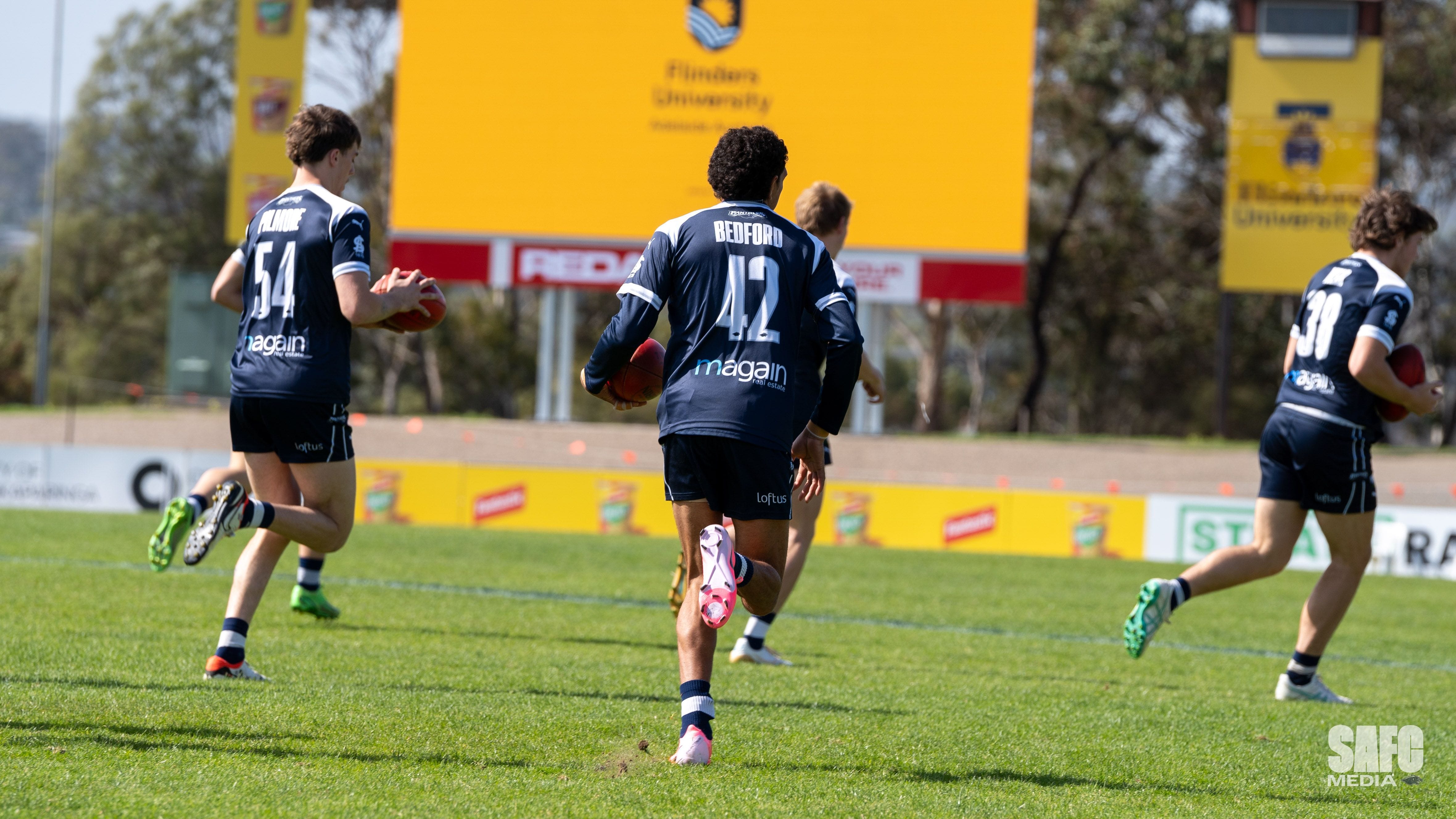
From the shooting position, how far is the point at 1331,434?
6137 mm

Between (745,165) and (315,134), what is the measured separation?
1865mm

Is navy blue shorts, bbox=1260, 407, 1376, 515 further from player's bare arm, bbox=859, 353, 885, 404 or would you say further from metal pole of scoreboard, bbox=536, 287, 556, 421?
metal pole of scoreboard, bbox=536, 287, 556, 421

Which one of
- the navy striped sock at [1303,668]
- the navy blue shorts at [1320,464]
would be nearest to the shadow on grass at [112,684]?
the navy blue shorts at [1320,464]

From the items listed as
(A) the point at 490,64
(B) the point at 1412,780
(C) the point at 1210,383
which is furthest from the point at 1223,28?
(B) the point at 1412,780

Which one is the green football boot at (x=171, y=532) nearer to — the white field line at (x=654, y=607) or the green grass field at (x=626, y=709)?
the green grass field at (x=626, y=709)

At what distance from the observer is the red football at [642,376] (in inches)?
185

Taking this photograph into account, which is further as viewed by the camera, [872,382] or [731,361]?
[872,382]

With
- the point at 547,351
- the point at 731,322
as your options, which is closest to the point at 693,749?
the point at 731,322

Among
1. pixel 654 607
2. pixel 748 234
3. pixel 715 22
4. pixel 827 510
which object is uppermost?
pixel 715 22

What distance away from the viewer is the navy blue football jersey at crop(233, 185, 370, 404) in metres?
5.34

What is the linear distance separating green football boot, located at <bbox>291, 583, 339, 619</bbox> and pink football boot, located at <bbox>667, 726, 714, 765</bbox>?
12.0 ft

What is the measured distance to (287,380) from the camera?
5.34 meters

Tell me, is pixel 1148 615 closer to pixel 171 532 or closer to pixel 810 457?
pixel 810 457

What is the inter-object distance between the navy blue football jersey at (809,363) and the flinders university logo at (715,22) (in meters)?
19.2
